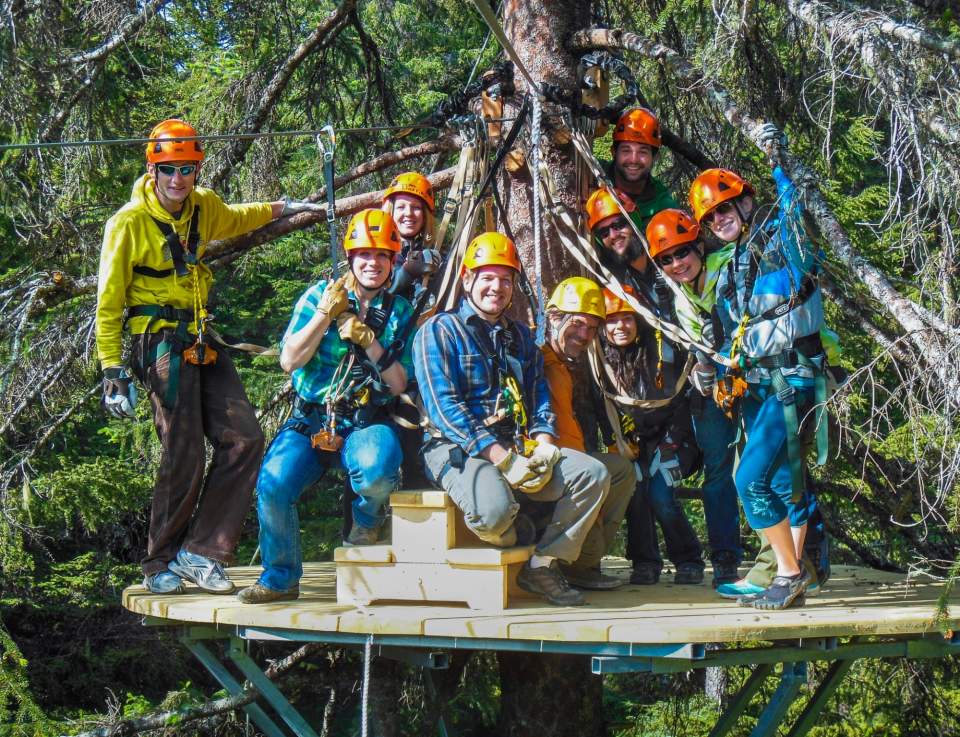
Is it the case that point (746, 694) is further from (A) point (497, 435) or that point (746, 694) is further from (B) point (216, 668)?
(B) point (216, 668)

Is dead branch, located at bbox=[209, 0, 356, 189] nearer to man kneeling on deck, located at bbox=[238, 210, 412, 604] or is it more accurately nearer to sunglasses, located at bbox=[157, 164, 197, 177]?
sunglasses, located at bbox=[157, 164, 197, 177]

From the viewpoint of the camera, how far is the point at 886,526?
944cm

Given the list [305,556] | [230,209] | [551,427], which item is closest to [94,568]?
[305,556]

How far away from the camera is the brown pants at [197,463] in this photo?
632 cm

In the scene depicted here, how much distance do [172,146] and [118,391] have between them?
1247mm

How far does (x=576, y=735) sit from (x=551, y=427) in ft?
6.94

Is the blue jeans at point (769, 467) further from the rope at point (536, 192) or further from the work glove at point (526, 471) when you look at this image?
the rope at point (536, 192)

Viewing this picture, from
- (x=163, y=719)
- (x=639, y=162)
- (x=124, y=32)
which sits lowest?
(x=163, y=719)

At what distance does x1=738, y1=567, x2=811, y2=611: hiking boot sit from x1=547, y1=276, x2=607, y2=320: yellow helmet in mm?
1570

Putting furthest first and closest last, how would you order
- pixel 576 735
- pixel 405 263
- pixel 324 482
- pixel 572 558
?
pixel 324 482, pixel 576 735, pixel 405 263, pixel 572 558

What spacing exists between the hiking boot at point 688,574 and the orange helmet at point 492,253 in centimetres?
207

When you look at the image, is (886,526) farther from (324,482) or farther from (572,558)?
(324,482)

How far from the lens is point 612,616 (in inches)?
211

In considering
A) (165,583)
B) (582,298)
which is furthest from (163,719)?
(582,298)
